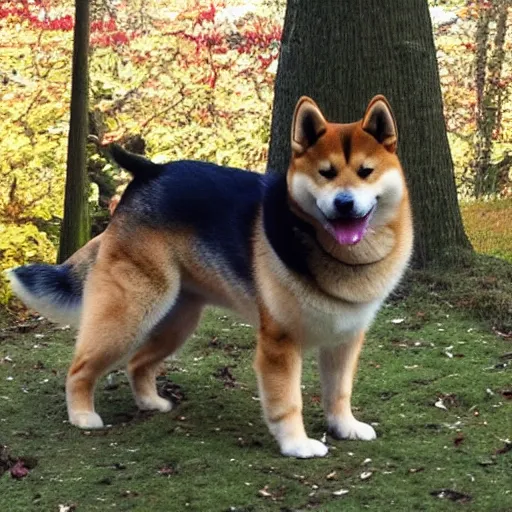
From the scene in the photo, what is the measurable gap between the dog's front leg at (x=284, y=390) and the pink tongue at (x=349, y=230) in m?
0.48

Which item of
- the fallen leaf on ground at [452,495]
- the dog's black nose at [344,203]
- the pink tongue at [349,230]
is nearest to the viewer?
the fallen leaf on ground at [452,495]

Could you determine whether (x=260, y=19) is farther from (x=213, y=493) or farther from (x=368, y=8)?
(x=213, y=493)

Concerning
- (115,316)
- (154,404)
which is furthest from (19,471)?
(154,404)

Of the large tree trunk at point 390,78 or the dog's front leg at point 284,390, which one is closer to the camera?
the dog's front leg at point 284,390

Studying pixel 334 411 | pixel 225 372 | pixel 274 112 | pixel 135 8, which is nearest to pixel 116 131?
pixel 135 8

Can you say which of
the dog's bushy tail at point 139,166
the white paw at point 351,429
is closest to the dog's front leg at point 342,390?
the white paw at point 351,429

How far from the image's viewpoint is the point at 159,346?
449 centimetres

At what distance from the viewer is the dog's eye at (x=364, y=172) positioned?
3.43 m

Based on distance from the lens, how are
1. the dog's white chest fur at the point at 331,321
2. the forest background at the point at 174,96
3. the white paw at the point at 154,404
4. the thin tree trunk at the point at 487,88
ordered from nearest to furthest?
the dog's white chest fur at the point at 331,321 → the white paw at the point at 154,404 → the forest background at the point at 174,96 → the thin tree trunk at the point at 487,88

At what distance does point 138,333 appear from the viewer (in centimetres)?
411

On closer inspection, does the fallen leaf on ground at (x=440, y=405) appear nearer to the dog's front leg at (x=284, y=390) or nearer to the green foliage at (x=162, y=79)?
the dog's front leg at (x=284, y=390)

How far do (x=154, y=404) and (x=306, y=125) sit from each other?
1626 millimetres

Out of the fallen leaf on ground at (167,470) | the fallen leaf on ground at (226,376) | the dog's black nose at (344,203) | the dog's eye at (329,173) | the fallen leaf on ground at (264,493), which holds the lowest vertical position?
the fallen leaf on ground at (226,376)

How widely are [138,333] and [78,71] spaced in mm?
3926
